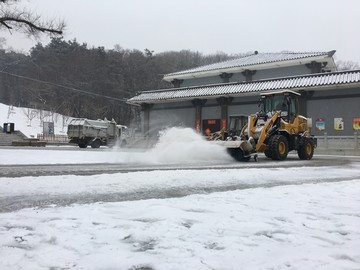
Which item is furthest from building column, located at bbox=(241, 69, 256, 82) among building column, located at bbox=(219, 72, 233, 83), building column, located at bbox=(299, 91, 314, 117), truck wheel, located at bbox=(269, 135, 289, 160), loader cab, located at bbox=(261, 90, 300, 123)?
truck wheel, located at bbox=(269, 135, 289, 160)

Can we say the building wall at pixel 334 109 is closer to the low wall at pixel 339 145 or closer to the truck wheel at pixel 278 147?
the low wall at pixel 339 145

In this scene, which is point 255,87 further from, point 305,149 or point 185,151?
point 185,151

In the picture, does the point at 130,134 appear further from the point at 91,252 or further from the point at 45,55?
the point at 45,55

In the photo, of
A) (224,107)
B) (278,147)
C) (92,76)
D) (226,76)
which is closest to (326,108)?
(224,107)

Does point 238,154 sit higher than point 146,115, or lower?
lower

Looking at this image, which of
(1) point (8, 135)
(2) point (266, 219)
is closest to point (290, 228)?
(2) point (266, 219)

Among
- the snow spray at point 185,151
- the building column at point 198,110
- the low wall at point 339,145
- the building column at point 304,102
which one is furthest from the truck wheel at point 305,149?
the building column at point 198,110

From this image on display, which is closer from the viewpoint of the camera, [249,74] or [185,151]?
[185,151]

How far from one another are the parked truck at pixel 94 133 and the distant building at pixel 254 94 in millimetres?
3287

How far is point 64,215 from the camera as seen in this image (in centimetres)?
523

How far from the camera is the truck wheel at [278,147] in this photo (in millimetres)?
17500

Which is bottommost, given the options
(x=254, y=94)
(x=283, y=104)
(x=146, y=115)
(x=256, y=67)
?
(x=283, y=104)

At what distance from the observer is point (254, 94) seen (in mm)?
33312

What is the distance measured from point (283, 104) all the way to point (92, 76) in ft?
223
